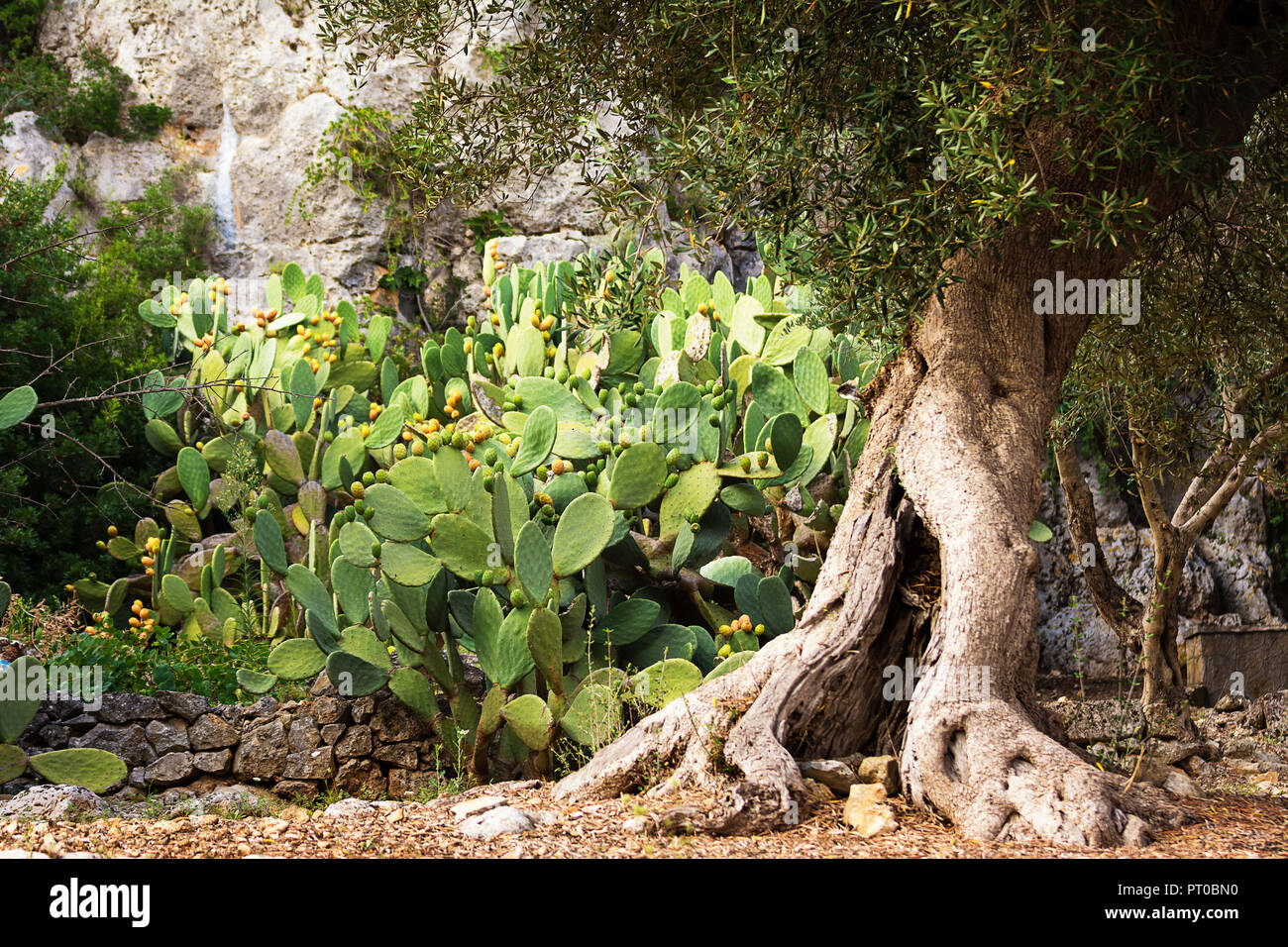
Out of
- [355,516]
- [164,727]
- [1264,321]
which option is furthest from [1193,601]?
[164,727]

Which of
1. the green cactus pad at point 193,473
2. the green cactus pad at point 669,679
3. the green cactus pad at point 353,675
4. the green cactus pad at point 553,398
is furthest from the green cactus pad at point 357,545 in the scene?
the green cactus pad at point 193,473

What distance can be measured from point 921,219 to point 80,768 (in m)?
4.57

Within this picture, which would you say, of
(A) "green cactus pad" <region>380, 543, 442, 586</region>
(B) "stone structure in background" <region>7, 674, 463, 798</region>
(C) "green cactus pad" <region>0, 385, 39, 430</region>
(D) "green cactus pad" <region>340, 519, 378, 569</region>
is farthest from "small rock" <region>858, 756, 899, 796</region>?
(C) "green cactus pad" <region>0, 385, 39, 430</region>

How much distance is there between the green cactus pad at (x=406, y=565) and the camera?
16.4ft

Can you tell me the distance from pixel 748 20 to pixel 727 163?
490 mm

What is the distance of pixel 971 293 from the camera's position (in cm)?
423

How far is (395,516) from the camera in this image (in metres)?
4.96

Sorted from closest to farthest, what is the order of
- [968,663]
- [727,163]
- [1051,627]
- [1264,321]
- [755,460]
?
[968,663] → [727,163] → [1264,321] → [755,460] → [1051,627]

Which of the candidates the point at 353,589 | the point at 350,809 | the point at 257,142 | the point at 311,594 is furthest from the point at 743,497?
the point at 257,142

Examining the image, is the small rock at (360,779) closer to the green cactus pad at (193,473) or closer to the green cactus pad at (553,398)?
the green cactus pad at (553,398)

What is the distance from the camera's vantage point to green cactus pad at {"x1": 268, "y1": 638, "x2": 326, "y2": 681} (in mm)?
5586

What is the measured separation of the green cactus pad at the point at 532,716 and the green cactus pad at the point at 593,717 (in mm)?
86

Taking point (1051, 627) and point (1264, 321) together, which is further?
point (1051, 627)

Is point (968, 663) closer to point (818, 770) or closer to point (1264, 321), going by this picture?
point (818, 770)
